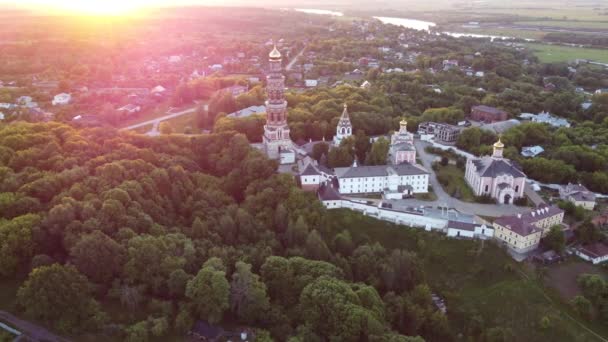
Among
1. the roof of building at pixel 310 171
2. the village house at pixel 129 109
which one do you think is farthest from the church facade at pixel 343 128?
the village house at pixel 129 109

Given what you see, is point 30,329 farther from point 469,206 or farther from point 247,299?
point 469,206

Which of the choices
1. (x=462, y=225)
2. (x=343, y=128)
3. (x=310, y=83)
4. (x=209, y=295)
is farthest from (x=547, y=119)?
(x=209, y=295)

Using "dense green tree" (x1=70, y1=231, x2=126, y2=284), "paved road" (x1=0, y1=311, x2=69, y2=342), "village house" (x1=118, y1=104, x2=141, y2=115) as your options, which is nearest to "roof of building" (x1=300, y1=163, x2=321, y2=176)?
"dense green tree" (x1=70, y1=231, x2=126, y2=284)

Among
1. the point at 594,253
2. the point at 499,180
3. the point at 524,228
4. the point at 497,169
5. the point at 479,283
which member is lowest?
the point at 479,283

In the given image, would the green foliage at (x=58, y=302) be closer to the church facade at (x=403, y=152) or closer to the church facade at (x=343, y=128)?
the church facade at (x=403, y=152)

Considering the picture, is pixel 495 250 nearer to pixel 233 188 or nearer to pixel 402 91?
pixel 233 188
